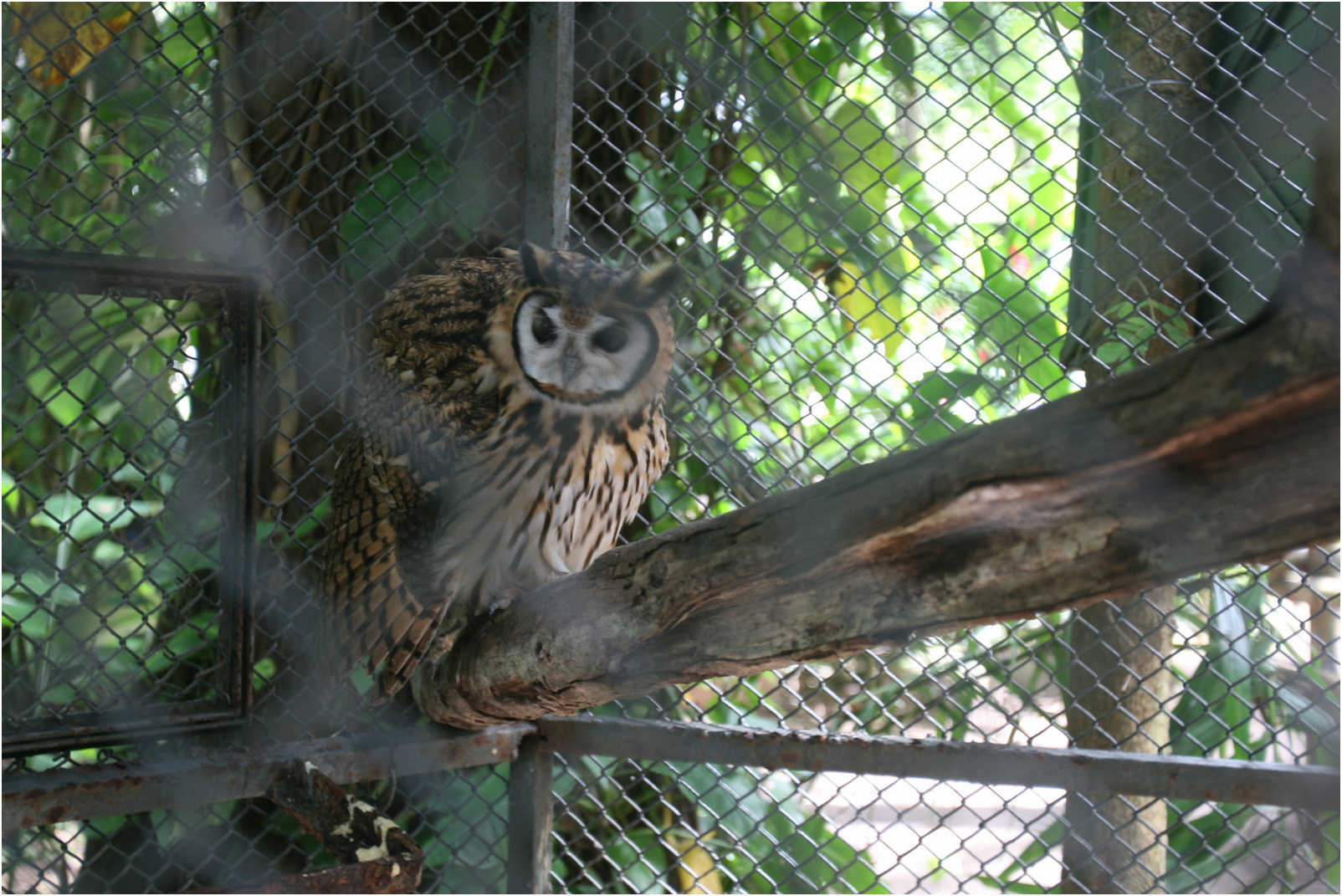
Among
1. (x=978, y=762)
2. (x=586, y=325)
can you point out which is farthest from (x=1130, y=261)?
(x=586, y=325)

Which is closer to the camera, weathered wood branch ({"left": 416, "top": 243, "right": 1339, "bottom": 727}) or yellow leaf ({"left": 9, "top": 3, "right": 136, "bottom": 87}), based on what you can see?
weathered wood branch ({"left": 416, "top": 243, "right": 1339, "bottom": 727})

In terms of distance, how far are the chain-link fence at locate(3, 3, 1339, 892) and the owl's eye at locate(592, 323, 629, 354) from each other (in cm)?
39

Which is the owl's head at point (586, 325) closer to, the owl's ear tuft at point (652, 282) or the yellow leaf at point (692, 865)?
the owl's ear tuft at point (652, 282)

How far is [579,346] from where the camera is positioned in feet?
4.64

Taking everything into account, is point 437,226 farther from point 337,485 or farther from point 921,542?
point 921,542

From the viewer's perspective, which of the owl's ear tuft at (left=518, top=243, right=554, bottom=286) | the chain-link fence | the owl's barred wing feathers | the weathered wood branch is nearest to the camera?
the weathered wood branch

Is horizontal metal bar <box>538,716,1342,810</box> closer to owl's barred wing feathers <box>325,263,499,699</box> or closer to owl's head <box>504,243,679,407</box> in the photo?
owl's barred wing feathers <box>325,263,499,699</box>

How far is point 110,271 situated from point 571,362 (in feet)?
2.33

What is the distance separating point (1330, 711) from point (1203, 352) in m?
1.44

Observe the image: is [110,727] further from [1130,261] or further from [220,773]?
[1130,261]

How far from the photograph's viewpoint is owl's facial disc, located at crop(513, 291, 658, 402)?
4.55 feet

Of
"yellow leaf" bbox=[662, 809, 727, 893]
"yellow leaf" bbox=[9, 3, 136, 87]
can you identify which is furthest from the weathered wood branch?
"yellow leaf" bbox=[9, 3, 136, 87]

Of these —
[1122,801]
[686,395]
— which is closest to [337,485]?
[686,395]

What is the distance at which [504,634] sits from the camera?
1.25 m
